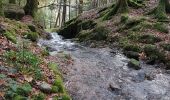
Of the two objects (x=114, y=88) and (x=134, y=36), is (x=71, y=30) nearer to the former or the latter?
(x=134, y=36)

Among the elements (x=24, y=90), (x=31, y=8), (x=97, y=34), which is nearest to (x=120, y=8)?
(x=97, y=34)

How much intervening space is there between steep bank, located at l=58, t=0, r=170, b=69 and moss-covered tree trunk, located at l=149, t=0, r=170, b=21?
0.23 meters

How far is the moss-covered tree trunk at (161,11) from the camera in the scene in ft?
64.0

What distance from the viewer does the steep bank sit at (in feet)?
51.8

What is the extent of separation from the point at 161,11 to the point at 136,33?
312cm

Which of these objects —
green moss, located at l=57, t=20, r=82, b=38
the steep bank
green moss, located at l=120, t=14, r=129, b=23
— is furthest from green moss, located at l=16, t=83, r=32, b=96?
green moss, located at l=57, t=20, r=82, b=38

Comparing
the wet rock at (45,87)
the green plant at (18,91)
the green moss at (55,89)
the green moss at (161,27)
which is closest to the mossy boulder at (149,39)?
the green moss at (161,27)

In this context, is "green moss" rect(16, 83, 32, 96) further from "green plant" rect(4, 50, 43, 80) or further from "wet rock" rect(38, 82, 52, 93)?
"green plant" rect(4, 50, 43, 80)

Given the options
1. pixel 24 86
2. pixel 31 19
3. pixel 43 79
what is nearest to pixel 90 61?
pixel 43 79

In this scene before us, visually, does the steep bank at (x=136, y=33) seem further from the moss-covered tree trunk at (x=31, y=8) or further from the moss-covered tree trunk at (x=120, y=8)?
the moss-covered tree trunk at (x=31, y=8)

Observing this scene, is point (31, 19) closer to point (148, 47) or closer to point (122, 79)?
point (148, 47)

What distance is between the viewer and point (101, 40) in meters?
20.1

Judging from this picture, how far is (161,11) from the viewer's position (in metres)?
20.2

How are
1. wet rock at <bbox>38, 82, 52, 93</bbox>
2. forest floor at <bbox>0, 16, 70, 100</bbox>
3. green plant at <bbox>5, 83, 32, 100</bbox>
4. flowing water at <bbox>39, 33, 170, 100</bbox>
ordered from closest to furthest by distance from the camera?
1. green plant at <bbox>5, 83, 32, 100</bbox>
2. forest floor at <bbox>0, 16, 70, 100</bbox>
3. wet rock at <bbox>38, 82, 52, 93</bbox>
4. flowing water at <bbox>39, 33, 170, 100</bbox>
